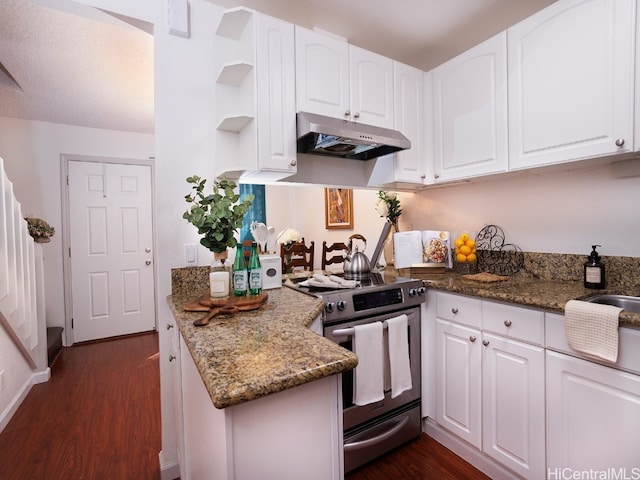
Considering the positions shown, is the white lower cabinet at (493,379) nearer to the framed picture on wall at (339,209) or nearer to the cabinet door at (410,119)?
the cabinet door at (410,119)

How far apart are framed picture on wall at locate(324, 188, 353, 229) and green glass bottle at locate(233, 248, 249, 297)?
1.38 m

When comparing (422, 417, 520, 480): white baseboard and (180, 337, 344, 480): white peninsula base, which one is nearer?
(180, 337, 344, 480): white peninsula base

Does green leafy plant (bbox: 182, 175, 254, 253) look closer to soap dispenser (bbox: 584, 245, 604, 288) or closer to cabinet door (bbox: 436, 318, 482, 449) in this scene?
cabinet door (bbox: 436, 318, 482, 449)

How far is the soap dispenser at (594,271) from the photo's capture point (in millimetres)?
1553

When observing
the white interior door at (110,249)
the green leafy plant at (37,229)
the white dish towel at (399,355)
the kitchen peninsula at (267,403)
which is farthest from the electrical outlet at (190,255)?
the white interior door at (110,249)

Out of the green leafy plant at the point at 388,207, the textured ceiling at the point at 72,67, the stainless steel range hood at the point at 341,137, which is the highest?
the textured ceiling at the point at 72,67

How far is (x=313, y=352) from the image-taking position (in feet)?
2.67

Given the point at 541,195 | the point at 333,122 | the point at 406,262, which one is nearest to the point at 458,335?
the point at 406,262

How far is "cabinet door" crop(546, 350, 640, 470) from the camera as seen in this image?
1125mm

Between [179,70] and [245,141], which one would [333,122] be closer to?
[245,141]

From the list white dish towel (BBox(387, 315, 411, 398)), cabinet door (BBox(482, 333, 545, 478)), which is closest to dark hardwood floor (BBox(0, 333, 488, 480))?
cabinet door (BBox(482, 333, 545, 478))

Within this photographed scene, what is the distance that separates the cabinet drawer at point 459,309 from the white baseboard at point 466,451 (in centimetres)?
66

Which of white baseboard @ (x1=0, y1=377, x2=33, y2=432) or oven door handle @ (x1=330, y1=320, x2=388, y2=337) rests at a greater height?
oven door handle @ (x1=330, y1=320, x2=388, y2=337)

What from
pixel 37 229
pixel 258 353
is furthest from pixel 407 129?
pixel 37 229
